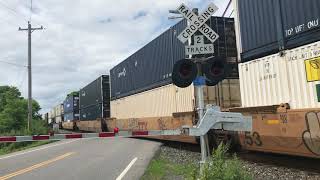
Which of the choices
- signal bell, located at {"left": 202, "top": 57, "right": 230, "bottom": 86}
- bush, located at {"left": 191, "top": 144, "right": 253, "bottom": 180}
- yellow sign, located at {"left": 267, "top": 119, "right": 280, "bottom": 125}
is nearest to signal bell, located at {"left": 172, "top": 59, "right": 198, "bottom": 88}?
signal bell, located at {"left": 202, "top": 57, "right": 230, "bottom": 86}

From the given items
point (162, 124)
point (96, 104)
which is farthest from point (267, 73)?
point (96, 104)

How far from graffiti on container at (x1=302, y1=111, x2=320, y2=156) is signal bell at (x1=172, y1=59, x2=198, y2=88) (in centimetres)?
338

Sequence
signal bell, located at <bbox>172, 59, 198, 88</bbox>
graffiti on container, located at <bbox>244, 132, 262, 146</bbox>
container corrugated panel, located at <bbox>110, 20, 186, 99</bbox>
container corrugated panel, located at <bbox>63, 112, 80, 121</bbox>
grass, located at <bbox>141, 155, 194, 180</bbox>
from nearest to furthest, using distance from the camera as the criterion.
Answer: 1. signal bell, located at <bbox>172, 59, 198, 88</bbox>
2. grass, located at <bbox>141, 155, 194, 180</bbox>
3. graffiti on container, located at <bbox>244, 132, 262, 146</bbox>
4. container corrugated panel, located at <bbox>110, 20, 186, 99</bbox>
5. container corrugated panel, located at <bbox>63, 112, 80, 121</bbox>

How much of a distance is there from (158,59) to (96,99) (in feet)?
63.7

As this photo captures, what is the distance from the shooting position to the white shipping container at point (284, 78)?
32.8 ft

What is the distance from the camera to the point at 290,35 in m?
10.8

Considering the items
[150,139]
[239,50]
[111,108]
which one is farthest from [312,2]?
[111,108]

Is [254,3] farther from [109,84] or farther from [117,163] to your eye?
[109,84]

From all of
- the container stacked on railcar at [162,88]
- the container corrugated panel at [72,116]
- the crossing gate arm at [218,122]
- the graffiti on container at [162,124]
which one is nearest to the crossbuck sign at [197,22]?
the crossing gate arm at [218,122]

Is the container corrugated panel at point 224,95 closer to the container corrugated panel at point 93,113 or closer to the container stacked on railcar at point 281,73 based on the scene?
the container stacked on railcar at point 281,73

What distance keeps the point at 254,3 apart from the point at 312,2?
2.71 metres

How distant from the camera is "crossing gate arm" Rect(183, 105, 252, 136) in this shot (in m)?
7.44

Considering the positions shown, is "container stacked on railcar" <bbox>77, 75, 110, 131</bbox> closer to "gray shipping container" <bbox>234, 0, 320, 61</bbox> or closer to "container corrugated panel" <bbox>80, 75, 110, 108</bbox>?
"container corrugated panel" <bbox>80, 75, 110, 108</bbox>

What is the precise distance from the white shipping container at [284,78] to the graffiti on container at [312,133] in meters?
0.31
